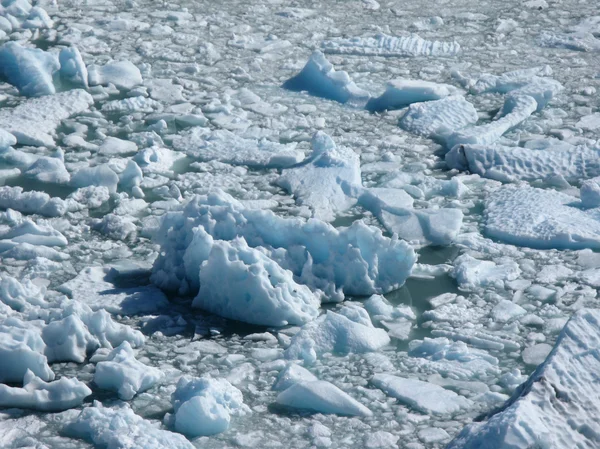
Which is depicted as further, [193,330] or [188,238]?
[188,238]

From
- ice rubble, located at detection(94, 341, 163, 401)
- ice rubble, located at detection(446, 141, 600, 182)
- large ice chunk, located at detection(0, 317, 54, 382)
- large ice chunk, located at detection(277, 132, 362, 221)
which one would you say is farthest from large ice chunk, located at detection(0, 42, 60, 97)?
ice rubble, located at detection(94, 341, 163, 401)

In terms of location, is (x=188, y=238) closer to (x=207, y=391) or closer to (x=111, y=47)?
(x=207, y=391)

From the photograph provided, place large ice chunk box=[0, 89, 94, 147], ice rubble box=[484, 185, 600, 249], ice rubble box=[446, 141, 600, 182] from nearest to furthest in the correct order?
ice rubble box=[484, 185, 600, 249], ice rubble box=[446, 141, 600, 182], large ice chunk box=[0, 89, 94, 147]

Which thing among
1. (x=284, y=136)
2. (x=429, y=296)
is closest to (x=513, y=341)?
(x=429, y=296)

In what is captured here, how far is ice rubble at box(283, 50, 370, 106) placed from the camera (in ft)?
16.4

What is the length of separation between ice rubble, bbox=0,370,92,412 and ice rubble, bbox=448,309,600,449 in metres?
1.03

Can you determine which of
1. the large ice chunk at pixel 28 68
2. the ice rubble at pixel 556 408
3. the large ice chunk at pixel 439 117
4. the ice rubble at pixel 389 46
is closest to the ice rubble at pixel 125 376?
the ice rubble at pixel 556 408

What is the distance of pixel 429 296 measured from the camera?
3.33m

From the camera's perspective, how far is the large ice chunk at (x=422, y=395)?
2689 mm

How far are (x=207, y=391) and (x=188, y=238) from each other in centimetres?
82

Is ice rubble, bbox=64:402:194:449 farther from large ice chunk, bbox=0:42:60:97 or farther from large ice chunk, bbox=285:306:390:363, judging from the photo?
large ice chunk, bbox=0:42:60:97

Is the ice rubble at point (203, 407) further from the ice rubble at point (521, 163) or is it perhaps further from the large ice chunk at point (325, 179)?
the ice rubble at point (521, 163)

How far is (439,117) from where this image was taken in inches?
188

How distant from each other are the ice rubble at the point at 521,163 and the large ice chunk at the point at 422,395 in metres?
1.69
